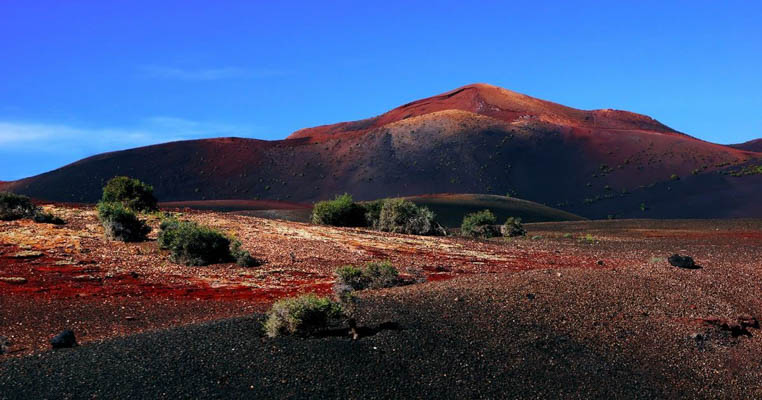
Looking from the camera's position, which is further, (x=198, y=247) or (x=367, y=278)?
(x=198, y=247)

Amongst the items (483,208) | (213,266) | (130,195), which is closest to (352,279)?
(213,266)

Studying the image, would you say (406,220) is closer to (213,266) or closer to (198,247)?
(198,247)

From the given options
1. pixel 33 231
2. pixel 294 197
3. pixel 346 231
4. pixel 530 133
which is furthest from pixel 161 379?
pixel 530 133

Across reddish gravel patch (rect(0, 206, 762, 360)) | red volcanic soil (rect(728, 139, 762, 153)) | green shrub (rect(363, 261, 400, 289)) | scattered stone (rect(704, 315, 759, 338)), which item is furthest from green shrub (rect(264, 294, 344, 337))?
red volcanic soil (rect(728, 139, 762, 153))

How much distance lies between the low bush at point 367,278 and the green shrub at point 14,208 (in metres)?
13.9

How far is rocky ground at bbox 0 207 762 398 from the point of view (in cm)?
808

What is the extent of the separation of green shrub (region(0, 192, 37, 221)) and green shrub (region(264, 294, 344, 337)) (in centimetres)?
1639

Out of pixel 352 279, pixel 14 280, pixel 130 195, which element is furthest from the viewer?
pixel 130 195

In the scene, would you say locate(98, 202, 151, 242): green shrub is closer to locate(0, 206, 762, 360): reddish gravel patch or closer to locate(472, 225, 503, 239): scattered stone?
locate(0, 206, 762, 360): reddish gravel patch

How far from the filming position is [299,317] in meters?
9.45

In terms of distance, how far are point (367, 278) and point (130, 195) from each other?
1706cm

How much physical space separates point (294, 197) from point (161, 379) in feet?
238

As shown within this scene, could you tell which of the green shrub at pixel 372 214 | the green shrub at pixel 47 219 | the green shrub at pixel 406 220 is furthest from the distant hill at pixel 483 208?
the green shrub at pixel 47 219

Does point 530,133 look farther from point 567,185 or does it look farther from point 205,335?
point 205,335
